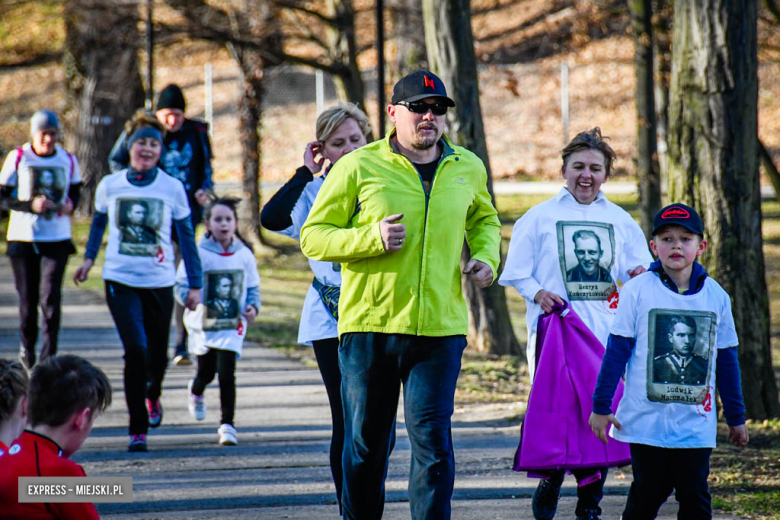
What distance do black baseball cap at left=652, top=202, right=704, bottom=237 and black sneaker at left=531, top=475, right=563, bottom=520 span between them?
1371 millimetres

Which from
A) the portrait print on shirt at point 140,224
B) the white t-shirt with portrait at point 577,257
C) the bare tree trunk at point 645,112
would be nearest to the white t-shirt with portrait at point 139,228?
the portrait print on shirt at point 140,224

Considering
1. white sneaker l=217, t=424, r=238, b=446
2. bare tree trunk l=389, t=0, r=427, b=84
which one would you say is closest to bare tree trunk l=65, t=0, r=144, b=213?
bare tree trunk l=389, t=0, r=427, b=84

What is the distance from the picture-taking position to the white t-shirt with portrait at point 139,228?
22.0 feet

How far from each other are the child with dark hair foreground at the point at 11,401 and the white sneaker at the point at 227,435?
3530 mm

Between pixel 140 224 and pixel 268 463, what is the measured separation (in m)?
1.79

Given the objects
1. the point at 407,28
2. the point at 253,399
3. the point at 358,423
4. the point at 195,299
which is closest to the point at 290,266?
the point at 407,28

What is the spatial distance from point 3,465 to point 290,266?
1510cm

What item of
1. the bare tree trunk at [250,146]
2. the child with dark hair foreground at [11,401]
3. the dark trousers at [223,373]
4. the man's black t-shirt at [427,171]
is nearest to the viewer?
→ the child with dark hair foreground at [11,401]

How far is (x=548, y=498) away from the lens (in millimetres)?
5070

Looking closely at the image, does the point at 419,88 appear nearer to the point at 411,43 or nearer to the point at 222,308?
the point at 222,308

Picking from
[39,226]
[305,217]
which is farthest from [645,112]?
[305,217]

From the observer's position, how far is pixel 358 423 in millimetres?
4355

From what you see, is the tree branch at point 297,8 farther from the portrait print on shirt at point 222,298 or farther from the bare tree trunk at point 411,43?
the portrait print on shirt at point 222,298

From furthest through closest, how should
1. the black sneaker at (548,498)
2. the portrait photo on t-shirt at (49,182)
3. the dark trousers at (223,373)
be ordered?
the portrait photo on t-shirt at (49,182)
the dark trousers at (223,373)
the black sneaker at (548,498)
